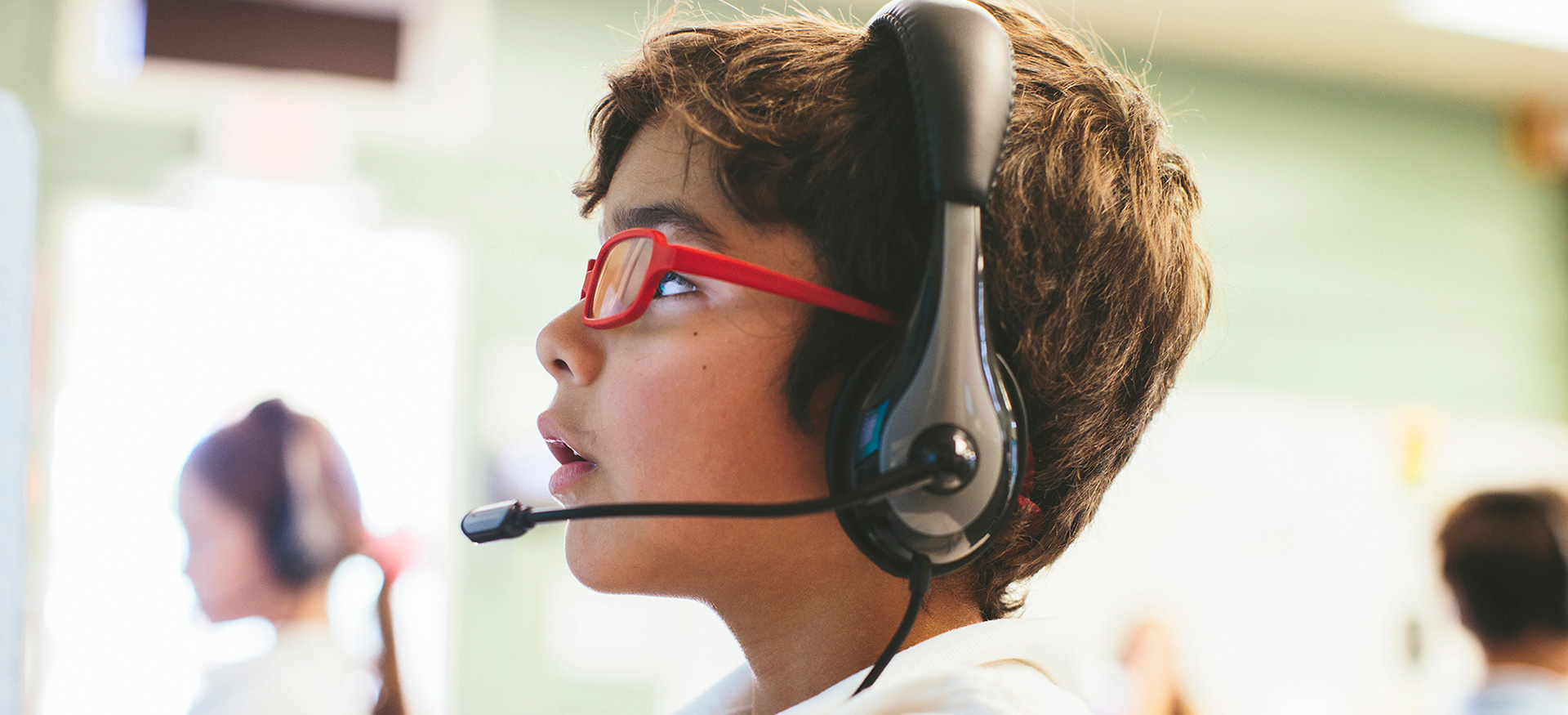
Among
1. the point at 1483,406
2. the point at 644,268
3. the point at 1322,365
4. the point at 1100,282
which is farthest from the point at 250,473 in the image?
the point at 1483,406

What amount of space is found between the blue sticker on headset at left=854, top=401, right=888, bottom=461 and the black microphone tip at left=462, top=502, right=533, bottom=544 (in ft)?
0.56

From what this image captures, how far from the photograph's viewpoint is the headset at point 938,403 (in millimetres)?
574

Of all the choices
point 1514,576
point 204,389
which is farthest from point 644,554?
point 204,389

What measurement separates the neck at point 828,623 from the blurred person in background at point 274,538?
1.26 metres

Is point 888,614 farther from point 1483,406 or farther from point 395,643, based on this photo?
point 1483,406

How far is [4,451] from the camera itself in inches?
19.6

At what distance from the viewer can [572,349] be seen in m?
0.70

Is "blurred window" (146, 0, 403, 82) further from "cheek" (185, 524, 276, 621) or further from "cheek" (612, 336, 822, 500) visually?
"cheek" (612, 336, 822, 500)

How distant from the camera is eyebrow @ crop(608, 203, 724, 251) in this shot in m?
0.68

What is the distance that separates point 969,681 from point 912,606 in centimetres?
5

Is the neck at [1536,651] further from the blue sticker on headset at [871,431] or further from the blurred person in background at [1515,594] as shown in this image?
the blue sticker on headset at [871,431]

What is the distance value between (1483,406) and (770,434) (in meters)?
3.56

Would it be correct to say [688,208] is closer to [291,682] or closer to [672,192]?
[672,192]

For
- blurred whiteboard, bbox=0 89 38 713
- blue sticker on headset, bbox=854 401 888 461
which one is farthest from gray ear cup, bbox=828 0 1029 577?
blurred whiteboard, bbox=0 89 38 713
